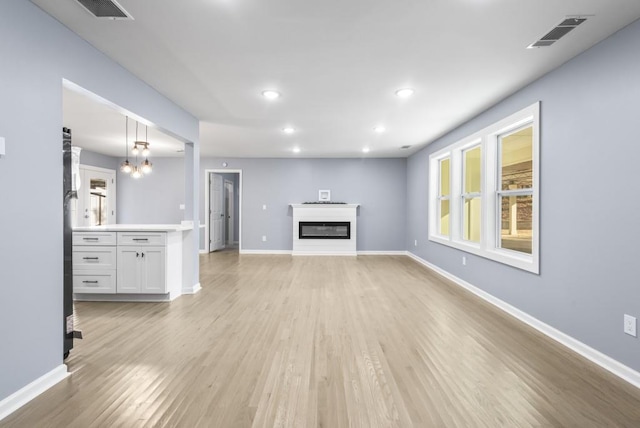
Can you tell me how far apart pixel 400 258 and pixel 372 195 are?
1789 mm

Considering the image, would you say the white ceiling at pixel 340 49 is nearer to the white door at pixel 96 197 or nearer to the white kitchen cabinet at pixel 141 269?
the white kitchen cabinet at pixel 141 269

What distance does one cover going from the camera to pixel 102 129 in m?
5.57

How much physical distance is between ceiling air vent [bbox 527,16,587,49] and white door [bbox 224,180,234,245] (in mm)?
8843

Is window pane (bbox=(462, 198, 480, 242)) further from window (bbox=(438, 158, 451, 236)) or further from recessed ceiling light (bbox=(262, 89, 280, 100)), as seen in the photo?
recessed ceiling light (bbox=(262, 89, 280, 100))

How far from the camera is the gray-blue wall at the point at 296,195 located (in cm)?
847

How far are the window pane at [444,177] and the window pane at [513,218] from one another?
1.80m

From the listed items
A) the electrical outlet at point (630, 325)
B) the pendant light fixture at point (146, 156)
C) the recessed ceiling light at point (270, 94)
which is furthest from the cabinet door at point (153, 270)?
the electrical outlet at point (630, 325)

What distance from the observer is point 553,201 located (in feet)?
10.1

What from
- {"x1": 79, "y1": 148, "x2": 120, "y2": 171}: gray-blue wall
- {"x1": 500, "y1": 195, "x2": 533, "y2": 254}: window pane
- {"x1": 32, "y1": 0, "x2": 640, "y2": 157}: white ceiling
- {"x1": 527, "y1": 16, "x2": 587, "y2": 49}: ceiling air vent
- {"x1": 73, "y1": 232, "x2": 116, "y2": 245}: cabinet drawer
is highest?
{"x1": 32, "y1": 0, "x2": 640, "y2": 157}: white ceiling

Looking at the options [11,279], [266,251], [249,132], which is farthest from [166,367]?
[266,251]

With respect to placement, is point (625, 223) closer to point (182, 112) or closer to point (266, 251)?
point (182, 112)

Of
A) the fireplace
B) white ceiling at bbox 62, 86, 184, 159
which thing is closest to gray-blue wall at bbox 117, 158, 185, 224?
white ceiling at bbox 62, 86, 184, 159

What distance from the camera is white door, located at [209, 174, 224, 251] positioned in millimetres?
8727

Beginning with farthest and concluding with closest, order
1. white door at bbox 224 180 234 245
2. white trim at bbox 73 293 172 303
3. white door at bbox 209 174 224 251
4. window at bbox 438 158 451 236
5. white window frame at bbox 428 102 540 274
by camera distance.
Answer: white door at bbox 224 180 234 245
white door at bbox 209 174 224 251
window at bbox 438 158 451 236
white trim at bbox 73 293 172 303
white window frame at bbox 428 102 540 274
